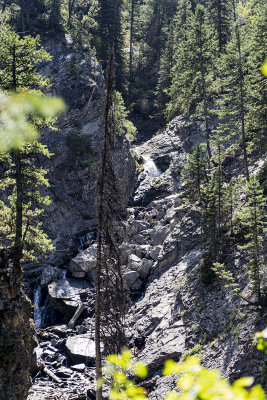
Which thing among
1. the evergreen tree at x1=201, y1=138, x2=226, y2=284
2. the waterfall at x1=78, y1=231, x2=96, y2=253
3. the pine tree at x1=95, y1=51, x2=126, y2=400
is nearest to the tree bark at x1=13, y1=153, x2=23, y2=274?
the pine tree at x1=95, y1=51, x2=126, y2=400

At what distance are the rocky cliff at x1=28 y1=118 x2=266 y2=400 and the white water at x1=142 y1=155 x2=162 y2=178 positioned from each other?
9.91 ft

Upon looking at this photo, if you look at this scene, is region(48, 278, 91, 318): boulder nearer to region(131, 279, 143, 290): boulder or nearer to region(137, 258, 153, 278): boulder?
region(131, 279, 143, 290): boulder

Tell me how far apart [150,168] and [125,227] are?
28248 millimetres

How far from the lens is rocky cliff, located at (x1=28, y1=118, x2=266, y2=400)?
15.1m

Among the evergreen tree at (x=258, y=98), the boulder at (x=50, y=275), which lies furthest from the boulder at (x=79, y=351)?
the evergreen tree at (x=258, y=98)

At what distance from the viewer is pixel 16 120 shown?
1368 centimetres

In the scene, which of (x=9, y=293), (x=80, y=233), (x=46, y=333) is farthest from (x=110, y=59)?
(x=80, y=233)

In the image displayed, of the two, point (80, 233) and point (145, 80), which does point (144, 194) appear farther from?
point (145, 80)

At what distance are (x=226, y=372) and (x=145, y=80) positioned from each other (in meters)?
55.6

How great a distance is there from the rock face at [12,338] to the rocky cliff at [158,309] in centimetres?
266

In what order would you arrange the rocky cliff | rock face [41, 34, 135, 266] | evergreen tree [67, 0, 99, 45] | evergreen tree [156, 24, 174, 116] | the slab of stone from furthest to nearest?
evergreen tree [156, 24, 174, 116] → evergreen tree [67, 0, 99, 45] → rock face [41, 34, 135, 266] → the slab of stone → the rocky cliff

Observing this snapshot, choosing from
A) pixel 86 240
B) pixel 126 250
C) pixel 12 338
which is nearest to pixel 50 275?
pixel 86 240

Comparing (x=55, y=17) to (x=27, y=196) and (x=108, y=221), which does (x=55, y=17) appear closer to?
(x=27, y=196)

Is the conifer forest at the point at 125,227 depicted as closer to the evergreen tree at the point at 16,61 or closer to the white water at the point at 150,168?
the evergreen tree at the point at 16,61
